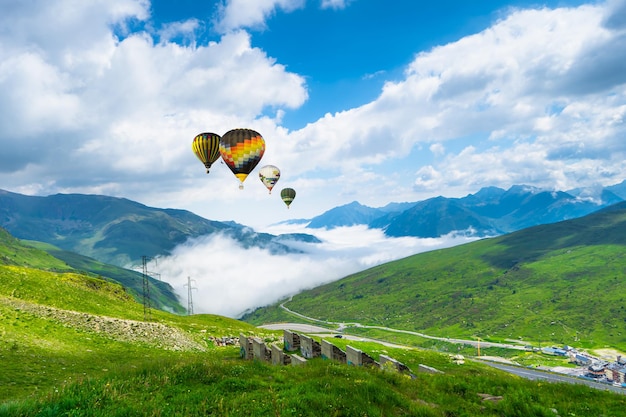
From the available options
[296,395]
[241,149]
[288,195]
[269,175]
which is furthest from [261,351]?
[288,195]

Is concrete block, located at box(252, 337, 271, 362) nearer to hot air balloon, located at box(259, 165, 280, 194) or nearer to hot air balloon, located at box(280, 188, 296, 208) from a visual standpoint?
hot air balloon, located at box(259, 165, 280, 194)

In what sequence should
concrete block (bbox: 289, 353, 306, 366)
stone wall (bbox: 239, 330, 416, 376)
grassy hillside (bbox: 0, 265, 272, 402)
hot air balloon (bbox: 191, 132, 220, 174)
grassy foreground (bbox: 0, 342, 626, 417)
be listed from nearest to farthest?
1. grassy foreground (bbox: 0, 342, 626, 417)
2. concrete block (bbox: 289, 353, 306, 366)
3. stone wall (bbox: 239, 330, 416, 376)
4. grassy hillside (bbox: 0, 265, 272, 402)
5. hot air balloon (bbox: 191, 132, 220, 174)

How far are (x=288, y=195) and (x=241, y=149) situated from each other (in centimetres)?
4965

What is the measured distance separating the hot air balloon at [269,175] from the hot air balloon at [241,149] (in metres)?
22.7

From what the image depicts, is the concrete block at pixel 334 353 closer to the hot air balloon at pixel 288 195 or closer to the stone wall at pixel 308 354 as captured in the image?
the stone wall at pixel 308 354

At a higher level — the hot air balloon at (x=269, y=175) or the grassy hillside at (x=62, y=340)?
the hot air balloon at (x=269, y=175)

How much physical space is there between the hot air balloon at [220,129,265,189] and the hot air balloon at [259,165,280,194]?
2265 centimetres

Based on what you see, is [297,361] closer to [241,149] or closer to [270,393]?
[270,393]

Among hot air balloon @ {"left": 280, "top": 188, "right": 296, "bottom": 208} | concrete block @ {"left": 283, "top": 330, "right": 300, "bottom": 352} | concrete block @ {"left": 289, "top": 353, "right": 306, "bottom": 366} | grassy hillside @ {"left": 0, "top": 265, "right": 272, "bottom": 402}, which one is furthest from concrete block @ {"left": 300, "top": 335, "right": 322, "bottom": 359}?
hot air balloon @ {"left": 280, "top": 188, "right": 296, "bottom": 208}

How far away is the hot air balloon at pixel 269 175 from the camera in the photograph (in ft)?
317

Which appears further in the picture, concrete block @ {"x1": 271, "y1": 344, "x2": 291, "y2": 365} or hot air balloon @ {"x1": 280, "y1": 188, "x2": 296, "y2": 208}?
hot air balloon @ {"x1": 280, "y1": 188, "x2": 296, "y2": 208}

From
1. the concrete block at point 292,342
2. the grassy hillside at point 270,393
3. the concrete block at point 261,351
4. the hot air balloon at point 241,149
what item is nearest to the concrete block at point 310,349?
the concrete block at point 292,342

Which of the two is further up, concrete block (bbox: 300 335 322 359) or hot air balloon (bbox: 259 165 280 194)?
hot air balloon (bbox: 259 165 280 194)

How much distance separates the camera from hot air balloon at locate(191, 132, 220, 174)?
73812 mm
